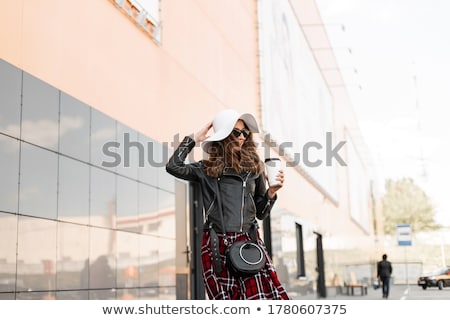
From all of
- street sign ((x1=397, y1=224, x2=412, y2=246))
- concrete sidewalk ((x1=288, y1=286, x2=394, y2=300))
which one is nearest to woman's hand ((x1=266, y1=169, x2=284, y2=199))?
concrete sidewalk ((x1=288, y1=286, x2=394, y2=300))

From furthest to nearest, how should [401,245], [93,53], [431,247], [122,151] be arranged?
[401,245], [431,247], [122,151], [93,53]

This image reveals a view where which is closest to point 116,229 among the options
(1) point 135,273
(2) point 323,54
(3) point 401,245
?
(1) point 135,273

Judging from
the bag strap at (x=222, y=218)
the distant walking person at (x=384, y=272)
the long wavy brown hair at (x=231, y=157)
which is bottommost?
the distant walking person at (x=384, y=272)

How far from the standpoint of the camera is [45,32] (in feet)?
23.1

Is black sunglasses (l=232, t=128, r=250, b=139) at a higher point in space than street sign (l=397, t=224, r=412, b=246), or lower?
lower

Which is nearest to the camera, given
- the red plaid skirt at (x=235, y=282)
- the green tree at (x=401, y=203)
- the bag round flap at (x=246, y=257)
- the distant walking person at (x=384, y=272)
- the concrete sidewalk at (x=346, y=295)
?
the bag round flap at (x=246, y=257)

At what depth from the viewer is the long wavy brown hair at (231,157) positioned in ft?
12.1

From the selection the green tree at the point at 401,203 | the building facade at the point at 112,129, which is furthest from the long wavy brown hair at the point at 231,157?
the green tree at the point at 401,203

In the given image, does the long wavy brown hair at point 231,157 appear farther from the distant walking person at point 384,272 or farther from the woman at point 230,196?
the distant walking person at point 384,272

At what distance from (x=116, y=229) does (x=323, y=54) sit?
22232mm

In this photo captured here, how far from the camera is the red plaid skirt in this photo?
3531mm

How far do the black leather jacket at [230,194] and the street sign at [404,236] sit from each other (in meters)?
18.2

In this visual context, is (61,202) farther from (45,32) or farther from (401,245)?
(401,245)

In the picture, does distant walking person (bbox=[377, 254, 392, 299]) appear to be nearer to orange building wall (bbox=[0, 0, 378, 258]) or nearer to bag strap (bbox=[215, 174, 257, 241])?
orange building wall (bbox=[0, 0, 378, 258])
